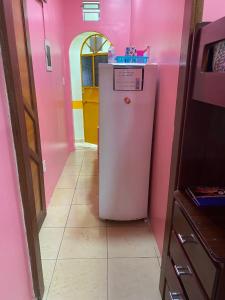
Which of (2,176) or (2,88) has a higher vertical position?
(2,88)

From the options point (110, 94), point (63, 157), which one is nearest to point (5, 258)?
point (110, 94)

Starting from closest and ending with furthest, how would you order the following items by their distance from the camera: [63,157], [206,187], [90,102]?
1. [206,187]
2. [63,157]
3. [90,102]

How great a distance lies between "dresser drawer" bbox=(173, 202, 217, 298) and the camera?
2.54ft

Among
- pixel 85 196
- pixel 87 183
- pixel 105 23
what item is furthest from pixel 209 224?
pixel 105 23

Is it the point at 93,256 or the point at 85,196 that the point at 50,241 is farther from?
the point at 85,196

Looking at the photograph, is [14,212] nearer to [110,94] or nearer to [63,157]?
[110,94]

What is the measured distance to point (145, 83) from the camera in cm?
182

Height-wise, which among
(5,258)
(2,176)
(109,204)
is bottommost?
(109,204)

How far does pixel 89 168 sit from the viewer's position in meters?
3.59

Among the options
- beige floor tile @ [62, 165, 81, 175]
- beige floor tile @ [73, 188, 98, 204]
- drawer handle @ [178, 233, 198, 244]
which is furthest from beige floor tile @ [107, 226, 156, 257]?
beige floor tile @ [62, 165, 81, 175]

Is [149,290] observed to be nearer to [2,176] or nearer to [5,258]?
[5,258]

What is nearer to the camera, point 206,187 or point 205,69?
point 205,69

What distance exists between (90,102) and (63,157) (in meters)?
1.46

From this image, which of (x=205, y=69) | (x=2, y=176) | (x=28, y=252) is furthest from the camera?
(x=28, y=252)
